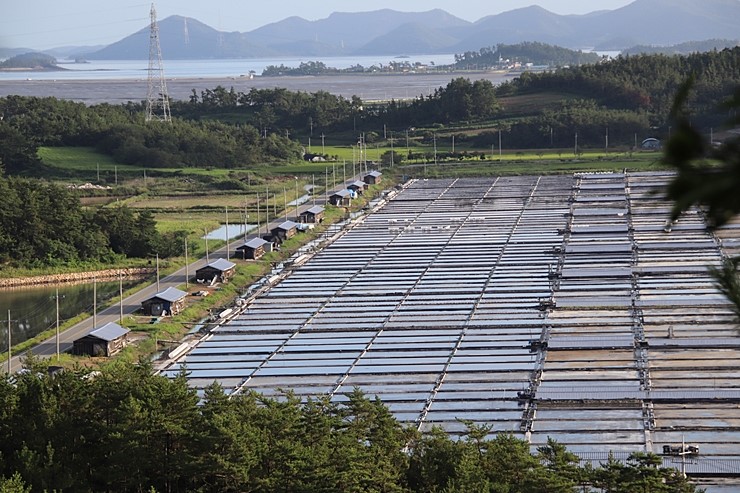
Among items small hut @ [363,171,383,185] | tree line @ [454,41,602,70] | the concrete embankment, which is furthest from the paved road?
tree line @ [454,41,602,70]

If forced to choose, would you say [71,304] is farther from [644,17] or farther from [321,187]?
[644,17]

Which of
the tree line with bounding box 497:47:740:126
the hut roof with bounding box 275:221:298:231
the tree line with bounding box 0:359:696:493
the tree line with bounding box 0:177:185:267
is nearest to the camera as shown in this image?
the tree line with bounding box 0:359:696:493

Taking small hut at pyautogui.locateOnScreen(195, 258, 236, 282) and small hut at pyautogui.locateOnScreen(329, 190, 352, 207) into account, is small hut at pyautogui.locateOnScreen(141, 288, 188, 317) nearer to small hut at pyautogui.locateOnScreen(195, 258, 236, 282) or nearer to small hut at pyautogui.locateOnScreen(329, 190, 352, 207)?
small hut at pyautogui.locateOnScreen(195, 258, 236, 282)

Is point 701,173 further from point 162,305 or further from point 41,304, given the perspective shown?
point 41,304

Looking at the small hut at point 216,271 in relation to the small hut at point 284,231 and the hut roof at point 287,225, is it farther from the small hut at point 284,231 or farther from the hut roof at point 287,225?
the hut roof at point 287,225

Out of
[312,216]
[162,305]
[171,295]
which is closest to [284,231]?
[312,216]

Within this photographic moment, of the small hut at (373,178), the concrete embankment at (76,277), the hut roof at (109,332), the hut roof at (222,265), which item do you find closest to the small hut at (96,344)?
the hut roof at (109,332)
